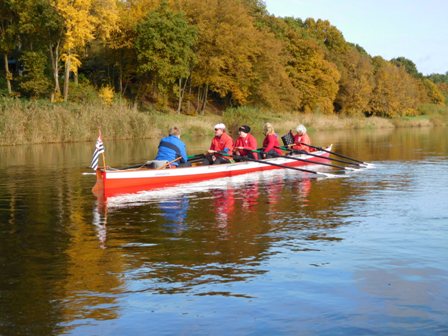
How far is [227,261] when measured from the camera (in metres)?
9.22

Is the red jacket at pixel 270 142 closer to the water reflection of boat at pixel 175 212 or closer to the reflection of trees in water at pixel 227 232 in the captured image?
the reflection of trees in water at pixel 227 232

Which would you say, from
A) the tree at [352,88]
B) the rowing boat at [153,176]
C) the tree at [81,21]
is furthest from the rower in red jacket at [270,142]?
the tree at [352,88]

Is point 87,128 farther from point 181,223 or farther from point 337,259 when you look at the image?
point 337,259

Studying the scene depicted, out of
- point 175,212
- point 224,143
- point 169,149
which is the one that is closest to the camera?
point 175,212

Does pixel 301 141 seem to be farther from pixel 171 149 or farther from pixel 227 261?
pixel 227 261

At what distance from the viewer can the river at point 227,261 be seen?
22.4ft

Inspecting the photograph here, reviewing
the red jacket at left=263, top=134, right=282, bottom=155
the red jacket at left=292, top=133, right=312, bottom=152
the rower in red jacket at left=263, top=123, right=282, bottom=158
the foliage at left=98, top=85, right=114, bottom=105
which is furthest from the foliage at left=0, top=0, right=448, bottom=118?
the red jacket at left=263, top=134, right=282, bottom=155

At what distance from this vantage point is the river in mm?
6820

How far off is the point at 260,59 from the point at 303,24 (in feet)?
104

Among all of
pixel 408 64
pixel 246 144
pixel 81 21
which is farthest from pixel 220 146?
pixel 408 64

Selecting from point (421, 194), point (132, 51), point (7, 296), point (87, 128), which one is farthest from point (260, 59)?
point (7, 296)

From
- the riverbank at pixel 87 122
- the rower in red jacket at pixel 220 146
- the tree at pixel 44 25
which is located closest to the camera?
the rower in red jacket at pixel 220 146

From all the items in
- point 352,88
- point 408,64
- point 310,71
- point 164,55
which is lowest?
point 352,88

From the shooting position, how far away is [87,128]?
127ft
